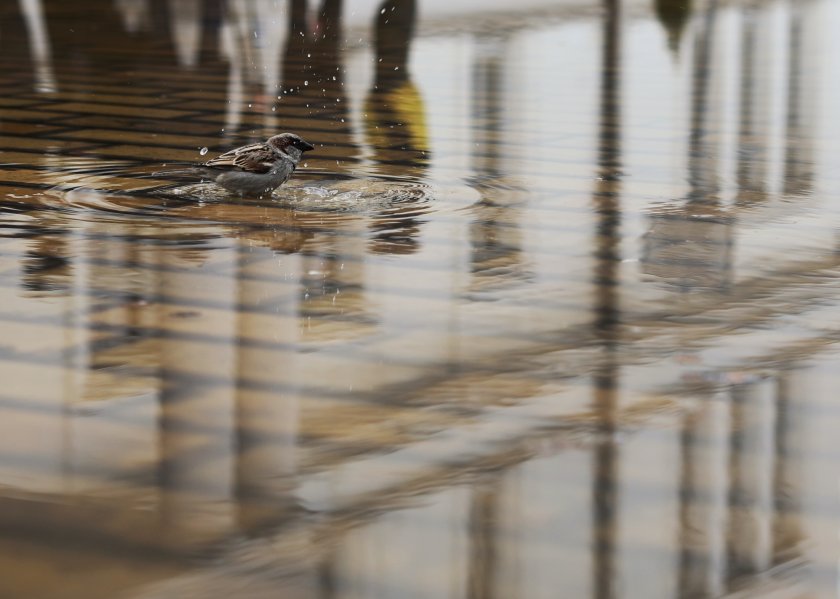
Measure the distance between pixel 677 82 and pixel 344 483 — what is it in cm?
646

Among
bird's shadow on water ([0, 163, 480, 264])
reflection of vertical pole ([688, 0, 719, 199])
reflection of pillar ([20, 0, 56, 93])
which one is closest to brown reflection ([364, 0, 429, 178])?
bird's shadow on water ([0, 163, 480, 264])

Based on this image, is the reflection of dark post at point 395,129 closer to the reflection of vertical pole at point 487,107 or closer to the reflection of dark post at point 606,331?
the reflection of vertical pole at point 487,107

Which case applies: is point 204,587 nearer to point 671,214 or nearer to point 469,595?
point 469,595

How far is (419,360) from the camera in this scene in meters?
3.40

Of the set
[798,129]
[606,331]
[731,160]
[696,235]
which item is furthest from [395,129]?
[606,331]

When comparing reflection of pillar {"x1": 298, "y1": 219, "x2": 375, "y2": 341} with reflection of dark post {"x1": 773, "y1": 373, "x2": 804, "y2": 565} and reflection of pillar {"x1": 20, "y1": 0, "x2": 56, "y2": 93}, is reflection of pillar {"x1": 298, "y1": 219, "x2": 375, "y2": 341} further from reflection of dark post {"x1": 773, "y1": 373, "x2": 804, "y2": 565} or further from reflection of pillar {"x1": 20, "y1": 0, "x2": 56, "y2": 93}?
reflection of pillar {"x1": 20, "y1": 0, "x2": 56, "y2": 93}

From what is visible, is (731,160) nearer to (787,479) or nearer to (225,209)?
(225,209)

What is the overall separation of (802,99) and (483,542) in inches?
236

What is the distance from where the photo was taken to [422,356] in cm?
343

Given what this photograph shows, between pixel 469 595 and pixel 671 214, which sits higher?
pixel 671 214

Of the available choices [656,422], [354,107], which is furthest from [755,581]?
[354,107]

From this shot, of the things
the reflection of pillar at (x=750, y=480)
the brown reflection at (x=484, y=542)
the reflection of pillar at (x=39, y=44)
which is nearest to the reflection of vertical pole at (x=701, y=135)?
the reflection of pillar at (x=750, y=480)

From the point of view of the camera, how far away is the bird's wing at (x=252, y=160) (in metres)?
4.96

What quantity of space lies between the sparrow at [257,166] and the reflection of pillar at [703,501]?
7.26 feet
